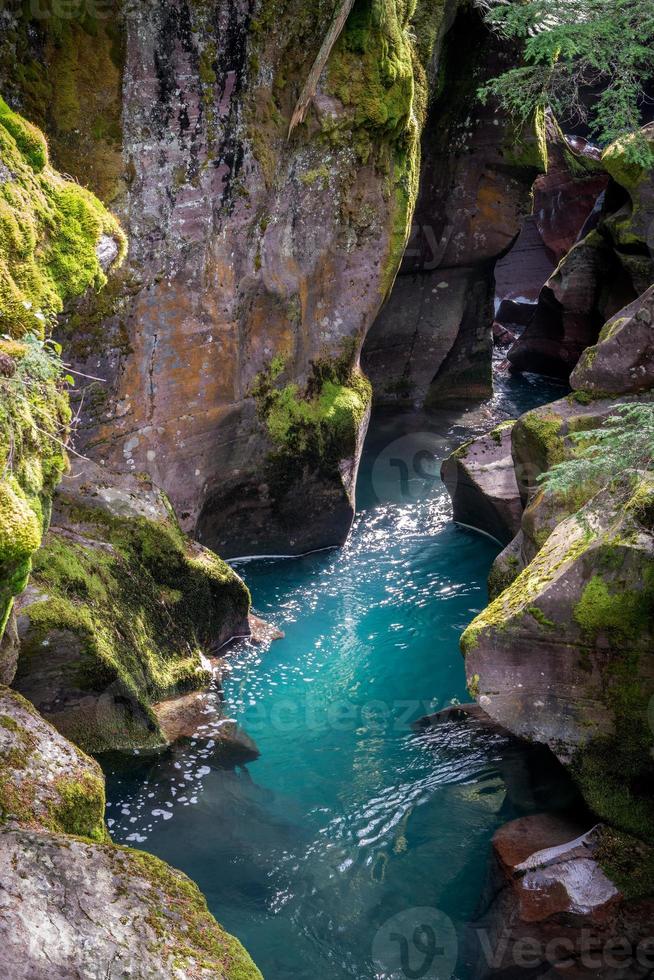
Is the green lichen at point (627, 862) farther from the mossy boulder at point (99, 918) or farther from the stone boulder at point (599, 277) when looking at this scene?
the stone boulder at point (599, 277)

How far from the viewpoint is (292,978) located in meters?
7.44

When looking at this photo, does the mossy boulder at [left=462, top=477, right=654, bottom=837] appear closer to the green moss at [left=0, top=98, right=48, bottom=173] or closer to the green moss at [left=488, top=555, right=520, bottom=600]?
the green moss at [left=488, top=555, right=520, bottom=600]

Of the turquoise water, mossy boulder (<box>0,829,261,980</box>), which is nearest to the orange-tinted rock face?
the turquoise water

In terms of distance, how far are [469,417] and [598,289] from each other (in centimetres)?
359

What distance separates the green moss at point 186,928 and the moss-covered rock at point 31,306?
5.42ft

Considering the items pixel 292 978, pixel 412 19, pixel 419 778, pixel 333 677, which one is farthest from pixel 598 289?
pixel 292 978

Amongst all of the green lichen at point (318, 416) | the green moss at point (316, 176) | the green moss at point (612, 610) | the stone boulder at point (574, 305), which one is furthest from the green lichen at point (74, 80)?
the stone boulder at point (574, 305)

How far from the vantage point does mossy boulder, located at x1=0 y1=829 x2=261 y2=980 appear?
14.7ft

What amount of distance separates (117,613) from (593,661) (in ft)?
14.8

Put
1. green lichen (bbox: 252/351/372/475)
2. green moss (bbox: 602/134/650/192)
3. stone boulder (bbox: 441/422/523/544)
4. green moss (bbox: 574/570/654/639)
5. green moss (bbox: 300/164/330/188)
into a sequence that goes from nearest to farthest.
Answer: green moss (bbox: 574/570/654/639) < green moss (bbox: 300/164/330/188) < green lichen (bbox: 252/351/372/475) < stone boulder (bbox: 441/422/523/544) < green moss (bbox: 602/134/650/192)

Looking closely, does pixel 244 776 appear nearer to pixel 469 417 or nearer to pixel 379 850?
pixel 379 850

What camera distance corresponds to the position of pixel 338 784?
31.3 feet

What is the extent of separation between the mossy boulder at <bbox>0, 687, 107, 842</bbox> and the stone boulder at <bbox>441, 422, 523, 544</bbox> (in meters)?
8.82

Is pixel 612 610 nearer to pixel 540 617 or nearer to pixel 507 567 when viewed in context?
pixel 540 617
